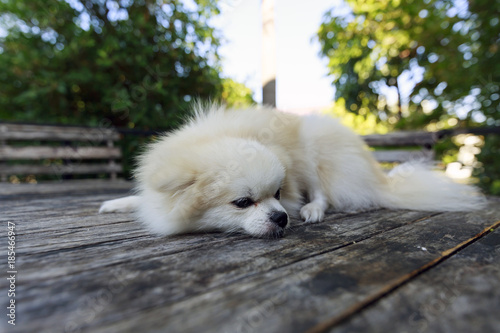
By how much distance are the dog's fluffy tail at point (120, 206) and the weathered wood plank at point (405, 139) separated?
4.30 m

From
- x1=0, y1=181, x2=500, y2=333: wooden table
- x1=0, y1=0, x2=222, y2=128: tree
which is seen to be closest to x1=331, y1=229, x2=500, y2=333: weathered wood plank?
x1=0, y1=181, x2=500, y2=333: wooden table

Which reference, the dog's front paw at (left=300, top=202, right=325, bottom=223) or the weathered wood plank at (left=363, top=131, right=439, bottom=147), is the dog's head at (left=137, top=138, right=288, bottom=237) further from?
the weathered wood plank at (left=363, top=131, right=439, bottom=147)

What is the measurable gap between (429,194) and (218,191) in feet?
6.07

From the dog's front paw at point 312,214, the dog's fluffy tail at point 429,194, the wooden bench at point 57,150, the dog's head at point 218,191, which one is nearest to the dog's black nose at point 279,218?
the dog's head at point 218,191

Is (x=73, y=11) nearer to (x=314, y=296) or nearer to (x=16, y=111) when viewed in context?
(x=16, y=111)

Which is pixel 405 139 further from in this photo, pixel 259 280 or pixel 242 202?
pixel 259 280

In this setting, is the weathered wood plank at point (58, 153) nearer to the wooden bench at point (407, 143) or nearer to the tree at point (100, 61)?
the tree at point (100, 61)

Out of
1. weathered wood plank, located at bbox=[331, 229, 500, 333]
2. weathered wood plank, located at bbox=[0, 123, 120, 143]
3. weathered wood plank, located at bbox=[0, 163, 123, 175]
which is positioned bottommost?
weathered wood plank, located at bbox=[331, 229, 500, 333]

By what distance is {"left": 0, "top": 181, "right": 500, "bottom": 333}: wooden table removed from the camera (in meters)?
0.70

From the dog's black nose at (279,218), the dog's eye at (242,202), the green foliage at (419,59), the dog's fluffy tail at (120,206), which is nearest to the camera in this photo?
the dog's black nose at (279,218)

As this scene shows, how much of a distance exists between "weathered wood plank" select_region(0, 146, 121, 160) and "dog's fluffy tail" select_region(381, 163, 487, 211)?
468 cm

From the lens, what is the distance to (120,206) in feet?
7.01

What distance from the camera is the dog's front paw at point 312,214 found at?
71.4 inches

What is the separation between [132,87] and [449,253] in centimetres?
502
